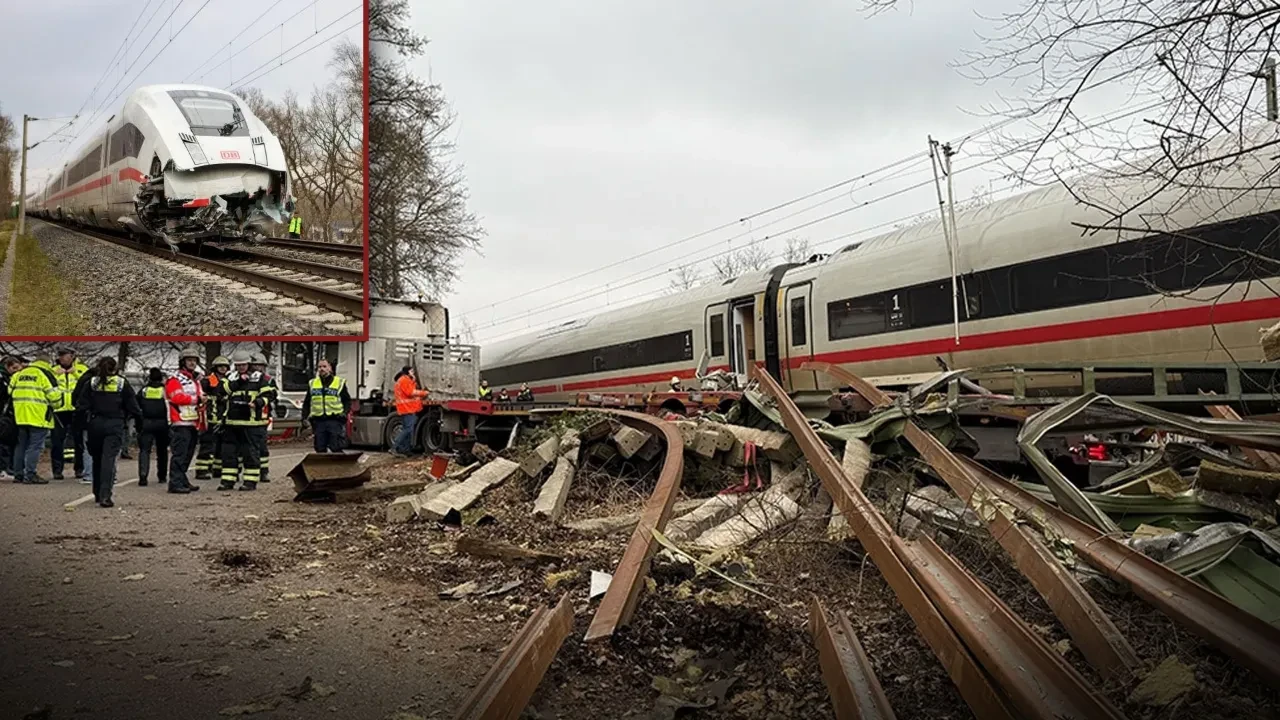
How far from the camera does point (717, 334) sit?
15031mm

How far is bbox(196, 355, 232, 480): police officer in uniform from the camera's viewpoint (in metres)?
10.5

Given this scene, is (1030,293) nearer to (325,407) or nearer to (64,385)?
(325,407)

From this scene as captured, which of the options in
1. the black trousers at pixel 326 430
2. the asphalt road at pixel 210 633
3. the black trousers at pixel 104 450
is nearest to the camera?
the asphalt road at pixel 210 633

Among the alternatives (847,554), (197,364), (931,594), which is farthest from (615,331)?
(931,594)

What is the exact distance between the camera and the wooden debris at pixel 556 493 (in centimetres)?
673

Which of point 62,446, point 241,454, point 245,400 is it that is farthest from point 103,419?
point 62,446

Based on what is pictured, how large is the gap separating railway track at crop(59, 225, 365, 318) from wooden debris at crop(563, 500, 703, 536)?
20.1 feet

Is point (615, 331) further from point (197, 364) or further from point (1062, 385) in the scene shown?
point (1062, 385)

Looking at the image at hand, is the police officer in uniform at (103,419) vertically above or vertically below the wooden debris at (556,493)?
above

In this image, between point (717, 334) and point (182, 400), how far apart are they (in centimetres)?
838

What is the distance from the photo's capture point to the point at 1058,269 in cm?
912

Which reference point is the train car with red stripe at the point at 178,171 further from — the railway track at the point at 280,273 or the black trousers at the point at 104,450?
the black trousers at the point at 104,450

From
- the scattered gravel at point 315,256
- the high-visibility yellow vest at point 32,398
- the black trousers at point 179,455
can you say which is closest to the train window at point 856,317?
the scattered gravel at point 315,256

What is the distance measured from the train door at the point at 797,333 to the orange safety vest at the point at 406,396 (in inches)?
249
